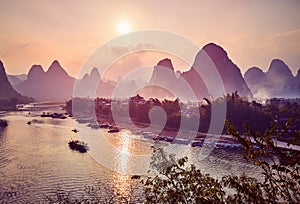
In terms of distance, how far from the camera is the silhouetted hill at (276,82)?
97.9 m

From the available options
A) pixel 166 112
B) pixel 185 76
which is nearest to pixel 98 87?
pixel 185 76

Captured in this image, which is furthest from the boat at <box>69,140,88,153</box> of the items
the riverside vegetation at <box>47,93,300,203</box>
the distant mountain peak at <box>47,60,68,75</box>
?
the distant mountain peak at <box>47,60,68,75</box>

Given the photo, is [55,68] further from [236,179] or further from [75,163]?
[236,179]

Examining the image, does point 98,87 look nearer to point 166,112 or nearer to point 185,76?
point 185,76

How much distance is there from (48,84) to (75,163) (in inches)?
4573

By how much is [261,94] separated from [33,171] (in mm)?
103986

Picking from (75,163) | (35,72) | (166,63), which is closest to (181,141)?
(75,163)

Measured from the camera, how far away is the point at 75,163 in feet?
54.3

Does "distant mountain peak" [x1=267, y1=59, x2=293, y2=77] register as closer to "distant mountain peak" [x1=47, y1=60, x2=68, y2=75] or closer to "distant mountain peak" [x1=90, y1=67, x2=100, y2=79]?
"distant mountain peak" [x1=90, y1=67, x2=100, y2=79]

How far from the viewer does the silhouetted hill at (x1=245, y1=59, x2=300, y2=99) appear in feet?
321

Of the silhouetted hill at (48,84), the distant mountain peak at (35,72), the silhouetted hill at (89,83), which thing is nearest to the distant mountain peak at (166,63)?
the silhouetted hill at (89,83)

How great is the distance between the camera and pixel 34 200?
35.9 ft

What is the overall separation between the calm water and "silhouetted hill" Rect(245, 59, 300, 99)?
3546 inches

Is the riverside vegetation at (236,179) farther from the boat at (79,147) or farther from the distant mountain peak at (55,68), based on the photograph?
the distant mountain peak at (55,68)
